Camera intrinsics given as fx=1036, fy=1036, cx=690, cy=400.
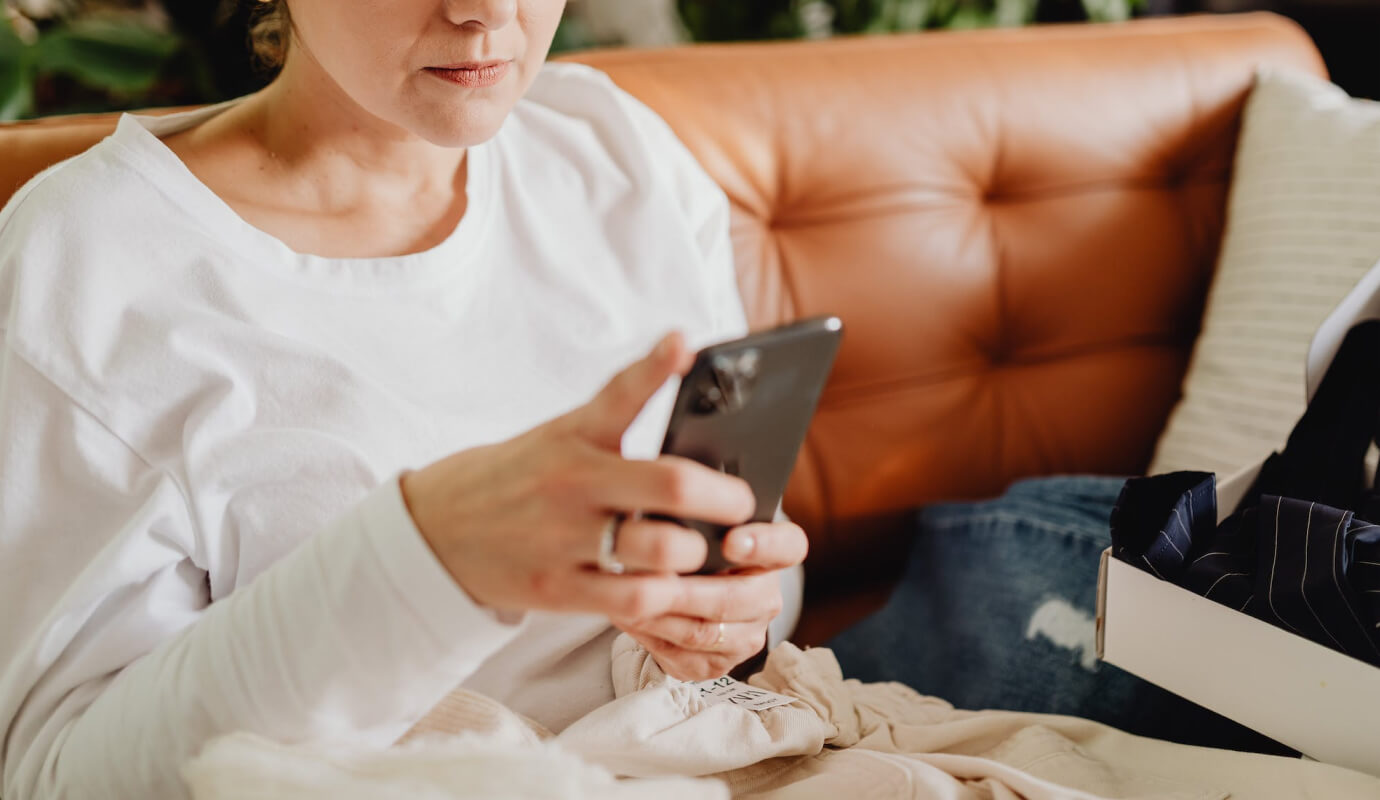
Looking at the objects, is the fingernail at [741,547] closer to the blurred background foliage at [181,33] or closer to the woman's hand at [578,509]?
the woman's hand at [578,509]

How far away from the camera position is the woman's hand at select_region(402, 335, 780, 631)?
0.44 metres

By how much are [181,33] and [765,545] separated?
1.73m

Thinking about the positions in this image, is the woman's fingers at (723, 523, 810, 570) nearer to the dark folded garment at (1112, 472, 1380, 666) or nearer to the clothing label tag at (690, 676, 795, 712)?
the clothing label tag at (690, 676, 795, 712)

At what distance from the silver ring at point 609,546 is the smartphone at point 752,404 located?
35 mm

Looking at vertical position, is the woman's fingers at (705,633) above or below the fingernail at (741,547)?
below

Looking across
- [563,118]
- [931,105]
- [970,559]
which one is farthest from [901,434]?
[563,118]

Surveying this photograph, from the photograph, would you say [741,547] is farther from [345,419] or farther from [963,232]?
[963,232]

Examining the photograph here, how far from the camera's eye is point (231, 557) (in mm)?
692

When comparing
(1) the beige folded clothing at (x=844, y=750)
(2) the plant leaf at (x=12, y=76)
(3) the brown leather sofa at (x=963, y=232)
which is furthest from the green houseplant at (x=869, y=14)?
(1) the beige folded clothing at (x=844, y=750)

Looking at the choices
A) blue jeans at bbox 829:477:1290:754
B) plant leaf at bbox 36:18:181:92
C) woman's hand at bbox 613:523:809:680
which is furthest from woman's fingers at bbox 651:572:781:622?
plant leaf at bbox 36:18:181:92

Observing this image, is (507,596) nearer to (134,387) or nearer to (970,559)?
(134,387)

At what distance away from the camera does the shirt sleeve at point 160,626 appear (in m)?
0.50

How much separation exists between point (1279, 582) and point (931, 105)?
70 centimetres

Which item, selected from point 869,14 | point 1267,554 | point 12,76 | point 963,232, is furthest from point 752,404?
point 869,14
